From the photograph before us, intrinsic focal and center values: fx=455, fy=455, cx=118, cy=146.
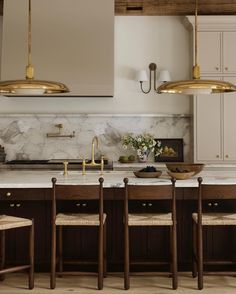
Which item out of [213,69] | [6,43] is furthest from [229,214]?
[6,43]

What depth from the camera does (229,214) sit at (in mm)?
3621

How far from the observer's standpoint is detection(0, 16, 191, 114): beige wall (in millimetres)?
6430

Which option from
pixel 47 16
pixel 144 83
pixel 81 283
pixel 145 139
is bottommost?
pixel 81 283

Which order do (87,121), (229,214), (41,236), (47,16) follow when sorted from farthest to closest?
(87,121), (47,16), (41,236), (229,214)

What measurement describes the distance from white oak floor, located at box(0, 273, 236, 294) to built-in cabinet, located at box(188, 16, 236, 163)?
92.9 inches

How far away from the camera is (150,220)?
3.40 m

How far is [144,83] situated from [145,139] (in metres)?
0.90

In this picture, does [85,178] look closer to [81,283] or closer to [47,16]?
[81,283]

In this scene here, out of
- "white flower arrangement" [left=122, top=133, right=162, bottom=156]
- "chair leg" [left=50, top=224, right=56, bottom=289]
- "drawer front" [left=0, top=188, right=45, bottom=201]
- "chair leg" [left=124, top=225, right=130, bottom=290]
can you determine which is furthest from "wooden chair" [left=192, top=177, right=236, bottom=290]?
"white flower arrangement" [left=122, top=133, right=162, bottom=156]

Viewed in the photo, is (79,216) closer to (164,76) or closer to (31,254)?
(31,254)

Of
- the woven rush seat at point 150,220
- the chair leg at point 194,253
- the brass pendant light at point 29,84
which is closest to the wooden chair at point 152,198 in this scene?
the woven rush seat at point 150,220

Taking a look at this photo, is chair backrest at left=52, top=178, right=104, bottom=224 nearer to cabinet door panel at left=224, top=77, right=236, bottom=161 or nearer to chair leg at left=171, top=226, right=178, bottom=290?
chair leg at left=171, top=226, right=178, bottom=290

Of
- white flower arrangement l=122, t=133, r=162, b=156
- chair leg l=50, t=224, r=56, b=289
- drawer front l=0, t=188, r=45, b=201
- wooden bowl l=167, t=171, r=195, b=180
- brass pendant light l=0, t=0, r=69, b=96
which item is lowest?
chair leg l=50, t=224, r=56, b=289

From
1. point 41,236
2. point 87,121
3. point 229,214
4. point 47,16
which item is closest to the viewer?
point 229,214
